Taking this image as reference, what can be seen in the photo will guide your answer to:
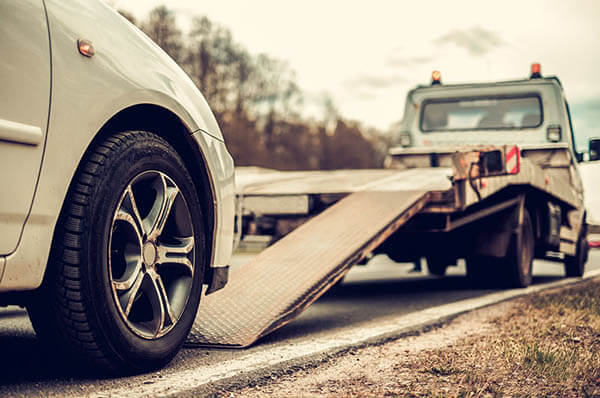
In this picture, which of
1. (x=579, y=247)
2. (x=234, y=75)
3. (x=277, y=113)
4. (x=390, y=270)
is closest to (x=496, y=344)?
(x=579, y=247)

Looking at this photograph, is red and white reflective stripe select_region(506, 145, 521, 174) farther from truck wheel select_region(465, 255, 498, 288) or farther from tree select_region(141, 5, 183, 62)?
tree select_region(141, 5, 183, 62)

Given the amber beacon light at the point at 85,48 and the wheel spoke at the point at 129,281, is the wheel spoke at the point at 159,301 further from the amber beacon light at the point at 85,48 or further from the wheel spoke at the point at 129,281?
the amber beacon light at the point at 85,48

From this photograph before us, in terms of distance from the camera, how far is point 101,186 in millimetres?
2689

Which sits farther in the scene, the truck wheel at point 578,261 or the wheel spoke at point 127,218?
the truck wheel at point 578,261

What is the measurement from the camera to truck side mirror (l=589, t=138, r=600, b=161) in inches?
369

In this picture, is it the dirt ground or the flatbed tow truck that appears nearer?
the dirt ground

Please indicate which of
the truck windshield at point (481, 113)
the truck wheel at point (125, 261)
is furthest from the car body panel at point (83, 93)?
the truck windshield at point (481, 113)

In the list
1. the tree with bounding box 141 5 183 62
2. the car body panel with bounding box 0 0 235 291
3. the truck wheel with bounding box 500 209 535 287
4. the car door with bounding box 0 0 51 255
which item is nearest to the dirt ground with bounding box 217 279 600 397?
the car body panel with bounding box 0 0 235 291

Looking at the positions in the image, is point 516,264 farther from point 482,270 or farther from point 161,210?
point 161,210

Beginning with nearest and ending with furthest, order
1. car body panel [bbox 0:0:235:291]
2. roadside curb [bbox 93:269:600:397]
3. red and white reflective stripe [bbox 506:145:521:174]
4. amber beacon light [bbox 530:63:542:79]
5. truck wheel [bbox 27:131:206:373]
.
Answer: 1. car body panel [bbox 0:0:235:291]
2. truck wheel [bbox 27:131:206:373]
3. roadside curb [bbox 93:269:600:397]
4. red and white reflective stripe [bbox 506:145:521:174]
5. amber beacon light [bbox 530:63:542:79]

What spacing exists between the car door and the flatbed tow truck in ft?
5.27

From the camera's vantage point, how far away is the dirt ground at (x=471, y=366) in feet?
9.34

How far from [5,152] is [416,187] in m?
4.01

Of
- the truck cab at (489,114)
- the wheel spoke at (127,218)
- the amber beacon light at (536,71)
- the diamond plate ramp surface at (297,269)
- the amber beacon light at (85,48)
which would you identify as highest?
the amber beacon light at (536,71)
